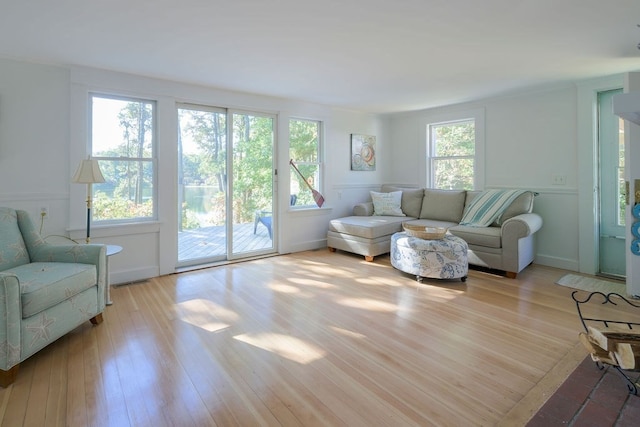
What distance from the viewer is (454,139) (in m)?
5.08

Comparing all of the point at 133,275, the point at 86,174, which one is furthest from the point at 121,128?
the point at 133,275

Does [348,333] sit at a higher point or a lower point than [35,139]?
lower

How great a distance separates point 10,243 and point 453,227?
13.7ft

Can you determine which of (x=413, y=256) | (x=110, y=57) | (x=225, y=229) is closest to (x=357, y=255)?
(x=413, y=256)

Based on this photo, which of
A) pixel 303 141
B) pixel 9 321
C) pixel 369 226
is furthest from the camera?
pixel 303 141

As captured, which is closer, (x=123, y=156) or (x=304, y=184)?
(x=123, y=156)

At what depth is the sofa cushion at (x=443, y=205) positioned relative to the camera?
15.0 feet

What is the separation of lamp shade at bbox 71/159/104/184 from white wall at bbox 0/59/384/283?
0.59m

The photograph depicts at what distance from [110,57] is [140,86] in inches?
20.7

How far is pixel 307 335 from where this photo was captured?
230cm

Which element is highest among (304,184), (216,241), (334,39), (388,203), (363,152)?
(334,39)

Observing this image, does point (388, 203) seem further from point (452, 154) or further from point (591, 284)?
point (591, 284)

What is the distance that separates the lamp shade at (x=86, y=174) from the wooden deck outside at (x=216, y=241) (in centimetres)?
129

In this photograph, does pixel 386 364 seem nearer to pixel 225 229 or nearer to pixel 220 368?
pixel 220 368
